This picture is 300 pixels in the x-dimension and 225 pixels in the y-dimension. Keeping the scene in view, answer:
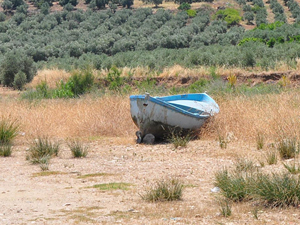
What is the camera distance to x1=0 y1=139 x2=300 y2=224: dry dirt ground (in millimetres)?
5855

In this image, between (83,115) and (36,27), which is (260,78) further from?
(36,27)

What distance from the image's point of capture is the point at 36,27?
189 feet

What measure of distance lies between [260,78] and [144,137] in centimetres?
1371

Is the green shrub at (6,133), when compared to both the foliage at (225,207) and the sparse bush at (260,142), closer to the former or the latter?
the sparse bush at (260,142)

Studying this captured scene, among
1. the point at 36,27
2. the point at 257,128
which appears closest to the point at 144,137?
the point at 257,128

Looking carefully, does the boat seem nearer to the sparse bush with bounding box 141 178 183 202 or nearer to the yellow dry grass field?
the yellow dry grass field

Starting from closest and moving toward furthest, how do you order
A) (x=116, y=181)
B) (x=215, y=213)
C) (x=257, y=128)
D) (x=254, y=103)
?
1. (x=215, y=213)
2. (x=116, y=181)
3. (x=257, y=128)
4. (x=254, y=103)

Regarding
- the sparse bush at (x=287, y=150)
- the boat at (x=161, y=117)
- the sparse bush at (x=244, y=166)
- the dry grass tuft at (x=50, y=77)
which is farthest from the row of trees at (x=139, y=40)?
the sparse bush at (x=244, y=166)

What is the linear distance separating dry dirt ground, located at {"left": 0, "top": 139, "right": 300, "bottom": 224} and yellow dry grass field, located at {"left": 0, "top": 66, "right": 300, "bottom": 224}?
0.01 meters

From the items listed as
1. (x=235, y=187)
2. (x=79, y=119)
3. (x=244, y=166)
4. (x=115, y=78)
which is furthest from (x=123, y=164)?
(x=115, y=78)

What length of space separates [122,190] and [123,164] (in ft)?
7.62

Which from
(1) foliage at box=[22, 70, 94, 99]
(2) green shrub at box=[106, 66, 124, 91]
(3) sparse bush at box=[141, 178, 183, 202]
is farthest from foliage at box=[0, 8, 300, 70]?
(3) sparse bush at box=[141, 178, 183, 202]

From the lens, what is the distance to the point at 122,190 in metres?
7.35

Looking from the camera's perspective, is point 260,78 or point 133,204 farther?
point 260,78
